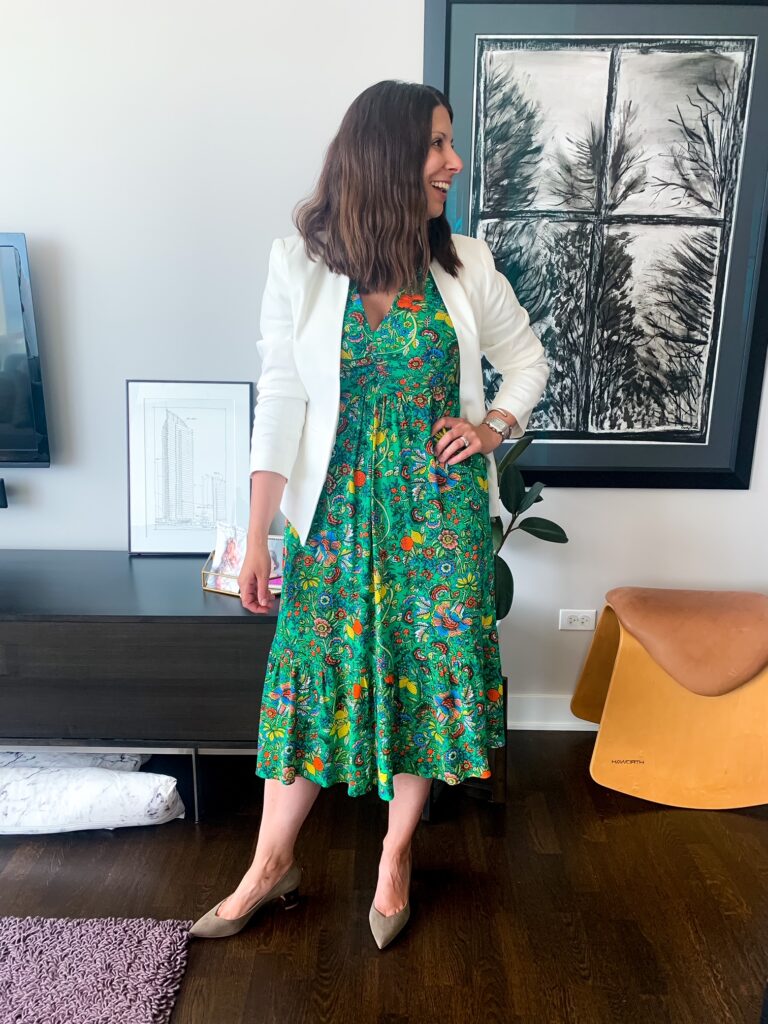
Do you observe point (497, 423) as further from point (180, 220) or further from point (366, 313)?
point (180, 220)

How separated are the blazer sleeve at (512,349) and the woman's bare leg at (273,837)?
2.80ft

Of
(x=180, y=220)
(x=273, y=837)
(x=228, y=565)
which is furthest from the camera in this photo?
(x=180, y=220)

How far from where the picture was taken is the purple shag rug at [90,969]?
1321mm

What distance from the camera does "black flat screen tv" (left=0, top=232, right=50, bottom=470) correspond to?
1948 mm

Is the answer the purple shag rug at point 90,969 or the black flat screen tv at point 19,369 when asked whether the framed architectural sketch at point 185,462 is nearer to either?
the black flat screen tv at point 19,369

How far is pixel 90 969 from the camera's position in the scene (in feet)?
4.62

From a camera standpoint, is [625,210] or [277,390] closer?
[277,390]

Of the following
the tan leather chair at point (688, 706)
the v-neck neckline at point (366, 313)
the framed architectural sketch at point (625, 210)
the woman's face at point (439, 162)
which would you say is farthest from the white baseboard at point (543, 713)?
the woman's face at point (439, 162)

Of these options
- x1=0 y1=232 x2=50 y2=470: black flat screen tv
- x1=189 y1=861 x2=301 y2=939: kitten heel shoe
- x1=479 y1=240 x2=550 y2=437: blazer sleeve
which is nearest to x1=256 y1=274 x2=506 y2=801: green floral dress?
x1=479 y1=240 x2=550 y2=437: blazer sleeve

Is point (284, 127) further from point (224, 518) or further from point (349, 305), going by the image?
point (224, 518)

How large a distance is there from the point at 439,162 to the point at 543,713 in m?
1.63

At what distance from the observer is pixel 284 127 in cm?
198

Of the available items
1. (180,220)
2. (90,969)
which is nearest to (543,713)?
(90,969)

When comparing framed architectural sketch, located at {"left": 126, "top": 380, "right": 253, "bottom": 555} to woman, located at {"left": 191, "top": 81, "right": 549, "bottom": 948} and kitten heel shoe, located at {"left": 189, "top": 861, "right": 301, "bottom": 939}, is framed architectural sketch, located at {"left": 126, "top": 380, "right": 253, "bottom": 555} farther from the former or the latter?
kitten heel shoe, located at {"left": 189, "top": 861, "right": 301, "bottom": 939}
